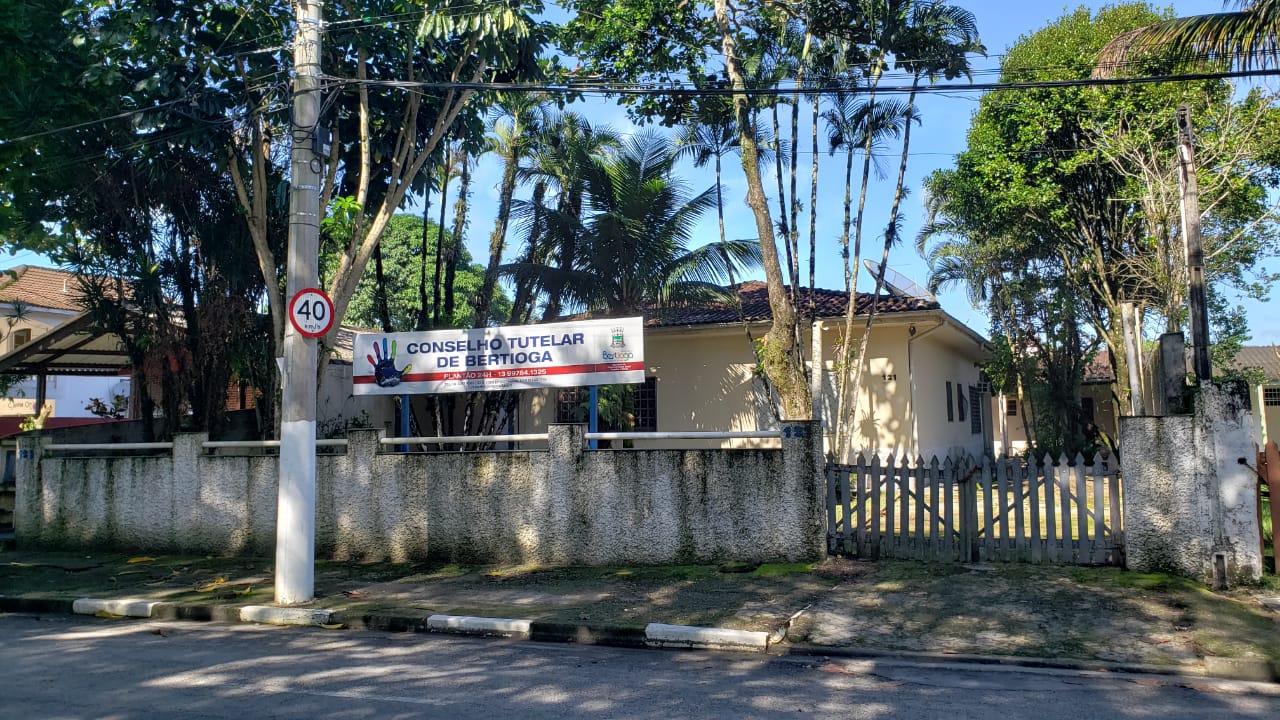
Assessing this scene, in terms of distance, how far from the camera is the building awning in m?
15.9

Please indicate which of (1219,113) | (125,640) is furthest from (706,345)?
(125,640)

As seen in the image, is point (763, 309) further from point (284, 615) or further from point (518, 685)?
point (518, 685)

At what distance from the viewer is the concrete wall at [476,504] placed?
1009cm

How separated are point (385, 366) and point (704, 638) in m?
6.42

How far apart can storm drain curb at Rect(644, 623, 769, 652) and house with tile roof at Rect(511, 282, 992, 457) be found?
9080mm

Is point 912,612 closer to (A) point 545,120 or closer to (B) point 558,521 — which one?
(B) point 558,521

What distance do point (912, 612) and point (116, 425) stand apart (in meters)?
14.7

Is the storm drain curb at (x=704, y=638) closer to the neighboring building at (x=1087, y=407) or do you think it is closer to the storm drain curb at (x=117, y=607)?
the storm drain curb at (x=117, y=607)

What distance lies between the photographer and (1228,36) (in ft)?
37.7

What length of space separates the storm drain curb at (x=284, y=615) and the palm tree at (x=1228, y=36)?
12838 millimetres

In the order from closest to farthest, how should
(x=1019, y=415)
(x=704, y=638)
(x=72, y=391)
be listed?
(x=704, y=638)
(x=72, y=391)
(x=1019, y=415)

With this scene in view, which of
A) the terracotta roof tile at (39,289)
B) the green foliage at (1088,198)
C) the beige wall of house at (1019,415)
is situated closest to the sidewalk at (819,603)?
the green foliage at (1088,198)

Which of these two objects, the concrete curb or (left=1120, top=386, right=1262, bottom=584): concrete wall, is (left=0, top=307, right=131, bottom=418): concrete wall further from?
(left=1120, top=386, right=1262, bottom=584): concrete wall

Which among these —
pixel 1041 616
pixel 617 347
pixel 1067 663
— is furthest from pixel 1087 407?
pixel 1067 663
